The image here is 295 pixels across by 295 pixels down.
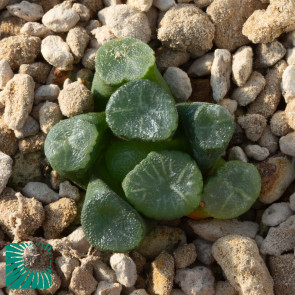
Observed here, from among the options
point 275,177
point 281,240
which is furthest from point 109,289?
point 275,177

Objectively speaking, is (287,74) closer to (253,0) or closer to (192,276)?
(253,0)

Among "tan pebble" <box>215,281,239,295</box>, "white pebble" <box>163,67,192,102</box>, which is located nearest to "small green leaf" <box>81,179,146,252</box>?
"tan pebble" <box>215,281,239,295</box>

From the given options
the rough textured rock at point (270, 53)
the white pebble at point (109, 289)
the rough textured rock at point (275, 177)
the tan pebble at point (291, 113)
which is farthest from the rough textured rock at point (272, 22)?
the white pebble at point (109, 289)

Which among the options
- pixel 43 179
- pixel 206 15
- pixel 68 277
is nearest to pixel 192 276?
pixel 68 277

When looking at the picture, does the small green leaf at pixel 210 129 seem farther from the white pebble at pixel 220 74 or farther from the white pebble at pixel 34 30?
the white pebble at pixel 34 30

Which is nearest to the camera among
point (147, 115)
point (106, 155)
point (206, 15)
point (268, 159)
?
point (147, 115)

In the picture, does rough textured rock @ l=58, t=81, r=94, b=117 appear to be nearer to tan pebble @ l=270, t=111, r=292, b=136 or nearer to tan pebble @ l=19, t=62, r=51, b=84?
tan pebble @ l=19, t=62, r=51, b=84
